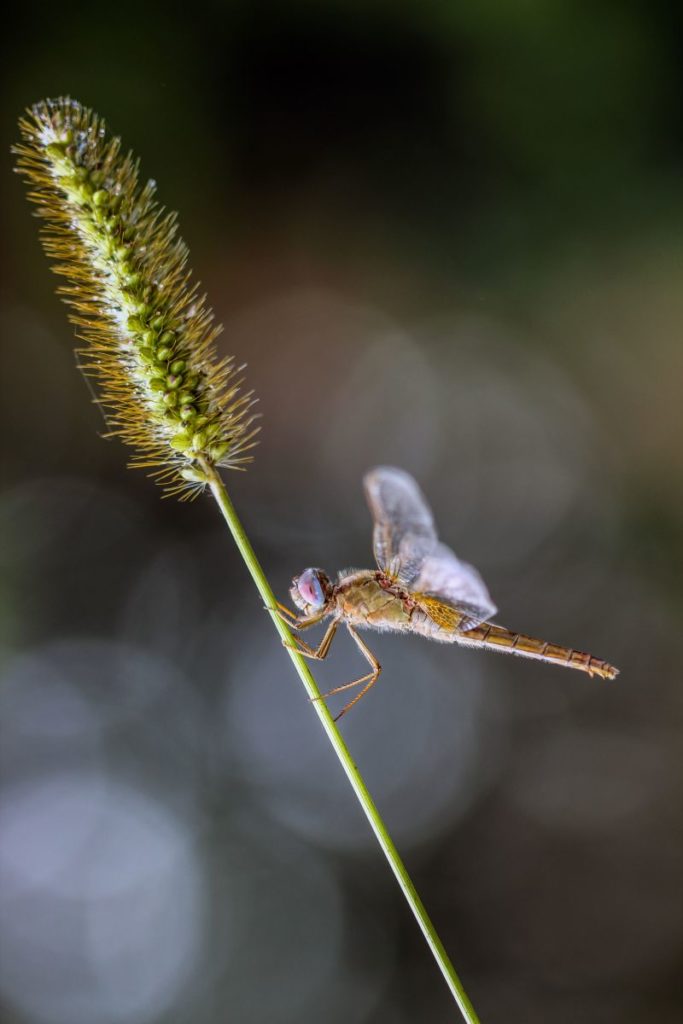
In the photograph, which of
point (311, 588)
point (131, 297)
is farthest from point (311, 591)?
point (131, 297)

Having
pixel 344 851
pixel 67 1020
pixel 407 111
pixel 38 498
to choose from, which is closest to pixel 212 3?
pixel 407 111

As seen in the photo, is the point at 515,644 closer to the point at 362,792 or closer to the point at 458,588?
the point at 458,588

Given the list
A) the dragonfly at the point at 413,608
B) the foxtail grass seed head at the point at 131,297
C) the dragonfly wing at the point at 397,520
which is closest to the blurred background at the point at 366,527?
the dragonfly wing at the point at 397,520

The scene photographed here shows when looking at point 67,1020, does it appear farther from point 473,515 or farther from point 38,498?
point 473,515

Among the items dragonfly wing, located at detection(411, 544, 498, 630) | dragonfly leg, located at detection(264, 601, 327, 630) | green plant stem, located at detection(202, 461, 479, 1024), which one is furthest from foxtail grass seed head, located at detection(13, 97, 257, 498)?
dragonfly wing, located at detection(411, 544, 498, 630)

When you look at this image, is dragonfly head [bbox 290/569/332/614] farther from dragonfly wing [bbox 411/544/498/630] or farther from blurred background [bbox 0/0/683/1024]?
blurred background [bbox 0/0/683/1024]

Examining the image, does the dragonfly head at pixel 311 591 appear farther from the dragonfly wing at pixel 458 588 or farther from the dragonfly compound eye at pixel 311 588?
the dragonfly wing at pixel 458 588
